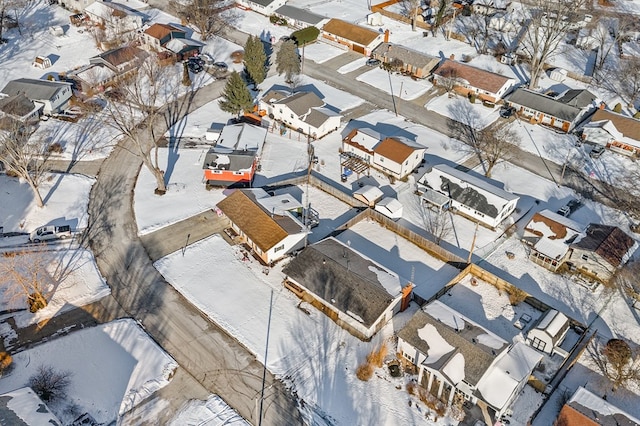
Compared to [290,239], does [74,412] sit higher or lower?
lower

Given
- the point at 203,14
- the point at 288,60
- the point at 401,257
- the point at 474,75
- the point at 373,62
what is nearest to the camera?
the point at 401,257

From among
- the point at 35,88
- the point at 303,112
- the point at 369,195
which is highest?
the point at 303,112

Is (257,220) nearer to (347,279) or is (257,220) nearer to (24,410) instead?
(347,279)

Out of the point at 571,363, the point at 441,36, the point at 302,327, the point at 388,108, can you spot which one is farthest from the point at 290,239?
the point at 441,36

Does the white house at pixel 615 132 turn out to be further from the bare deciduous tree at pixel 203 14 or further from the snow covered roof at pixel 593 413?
the bare deciduous tree at pixel 203 14

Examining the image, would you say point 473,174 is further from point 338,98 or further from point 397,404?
point 397,404

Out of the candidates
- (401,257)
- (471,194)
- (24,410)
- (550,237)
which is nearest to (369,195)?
(401,257)

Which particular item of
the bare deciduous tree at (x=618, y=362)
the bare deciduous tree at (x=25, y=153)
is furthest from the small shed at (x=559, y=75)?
the bare deciduous tree at (x=25, y=153)
